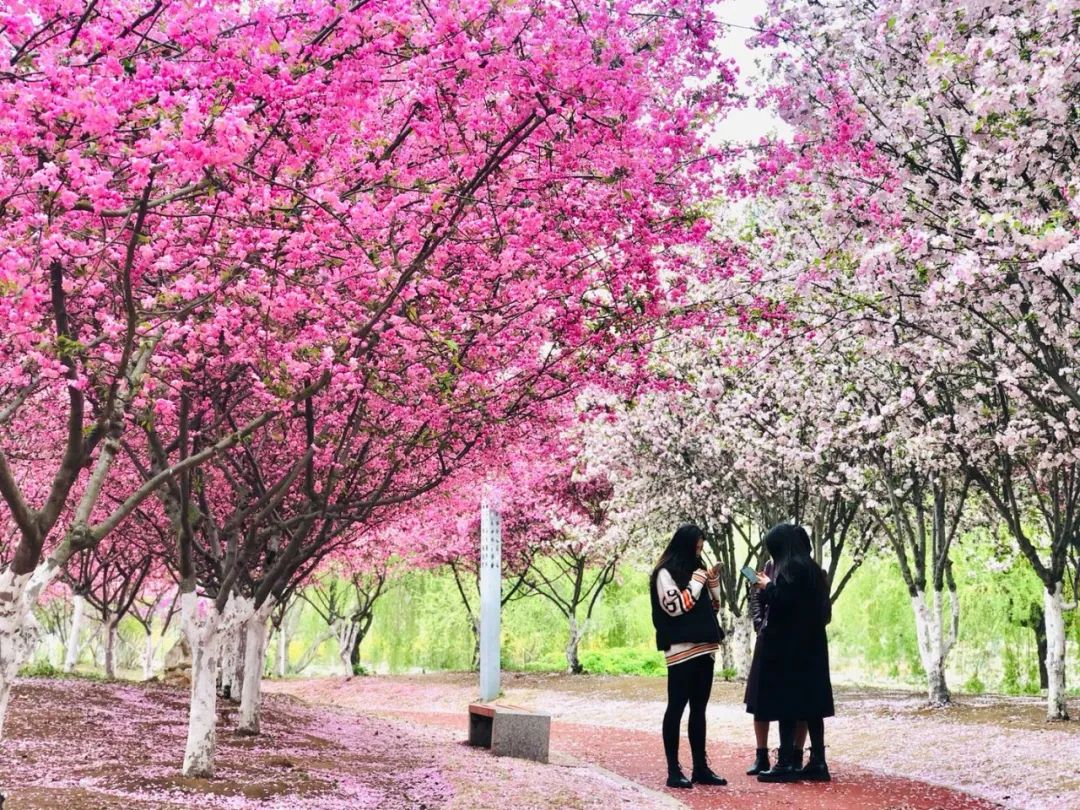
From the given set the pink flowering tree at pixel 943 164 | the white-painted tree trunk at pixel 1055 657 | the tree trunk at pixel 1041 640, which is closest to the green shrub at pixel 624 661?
the tree trunk at pixel 1041 640

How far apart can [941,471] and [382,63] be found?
13597mm

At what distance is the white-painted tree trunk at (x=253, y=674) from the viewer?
13.4 m

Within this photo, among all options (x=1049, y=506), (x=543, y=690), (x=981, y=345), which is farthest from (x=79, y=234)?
(x=543, y=690)

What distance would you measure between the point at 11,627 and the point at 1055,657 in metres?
14.1

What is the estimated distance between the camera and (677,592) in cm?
893

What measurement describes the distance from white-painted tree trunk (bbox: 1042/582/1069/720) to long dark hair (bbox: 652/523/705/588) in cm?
839

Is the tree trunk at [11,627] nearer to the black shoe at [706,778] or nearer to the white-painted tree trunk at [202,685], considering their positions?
the white-painted tree trunk at [202,685]

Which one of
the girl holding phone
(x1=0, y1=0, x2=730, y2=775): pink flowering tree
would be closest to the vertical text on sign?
(x1=0, y1=0, x2=730, y2=775): pink flowering tree

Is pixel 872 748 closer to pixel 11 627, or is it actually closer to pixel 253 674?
pixel 253 674

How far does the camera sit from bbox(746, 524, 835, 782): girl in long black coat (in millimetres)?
8992

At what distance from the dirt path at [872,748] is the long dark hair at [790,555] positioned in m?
1.78

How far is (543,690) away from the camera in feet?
→ 87.2

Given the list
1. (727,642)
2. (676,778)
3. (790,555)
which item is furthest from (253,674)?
(727,642)

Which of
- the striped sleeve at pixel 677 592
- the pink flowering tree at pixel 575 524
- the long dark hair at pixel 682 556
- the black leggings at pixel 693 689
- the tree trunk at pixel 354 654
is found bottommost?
the tree trunk at pixel 354 654
